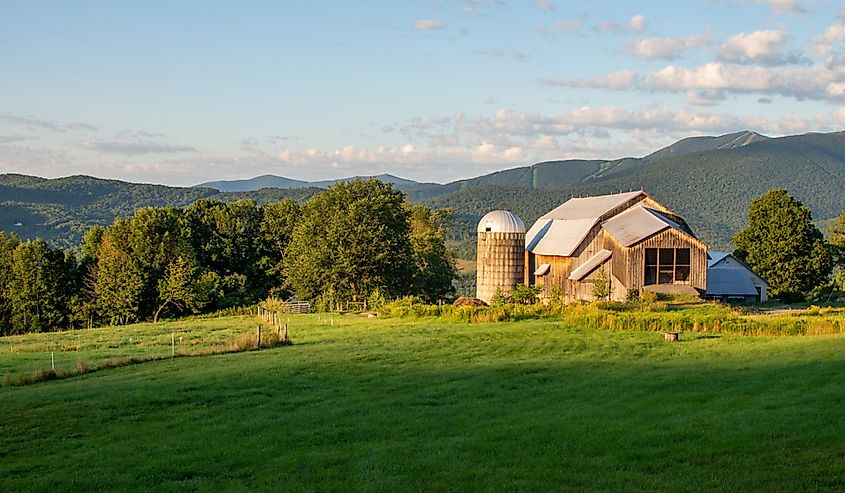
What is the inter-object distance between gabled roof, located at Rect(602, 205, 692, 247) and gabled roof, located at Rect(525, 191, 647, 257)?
129 cm

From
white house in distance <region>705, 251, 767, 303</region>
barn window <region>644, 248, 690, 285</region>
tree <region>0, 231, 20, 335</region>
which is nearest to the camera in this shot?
barn window <region>644, 248, 690, 285</region>

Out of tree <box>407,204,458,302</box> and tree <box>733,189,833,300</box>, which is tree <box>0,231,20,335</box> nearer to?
tree <box>407,204,458,302</box>

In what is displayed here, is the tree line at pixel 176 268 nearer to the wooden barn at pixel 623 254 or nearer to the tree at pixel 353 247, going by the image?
the tree at pixel 353 247

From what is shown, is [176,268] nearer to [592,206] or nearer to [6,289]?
[6,289]

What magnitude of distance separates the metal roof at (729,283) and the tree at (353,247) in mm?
21931

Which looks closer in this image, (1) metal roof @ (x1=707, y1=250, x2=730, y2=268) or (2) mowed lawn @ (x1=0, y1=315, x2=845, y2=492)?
(2) mowed lawn @ (x1=0, y1=315, x2=845, y2=492)

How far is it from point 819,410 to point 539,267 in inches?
1832

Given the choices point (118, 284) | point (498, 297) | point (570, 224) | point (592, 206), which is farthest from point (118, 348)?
point (592, 206)

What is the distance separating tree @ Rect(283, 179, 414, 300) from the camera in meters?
60.4

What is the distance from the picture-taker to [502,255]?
59.7 meters

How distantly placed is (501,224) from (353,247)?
1096 cm

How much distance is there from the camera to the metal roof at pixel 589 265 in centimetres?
5331

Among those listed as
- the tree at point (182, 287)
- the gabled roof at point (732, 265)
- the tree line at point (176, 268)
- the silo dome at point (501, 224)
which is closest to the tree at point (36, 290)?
the tree line at point (176, 268)

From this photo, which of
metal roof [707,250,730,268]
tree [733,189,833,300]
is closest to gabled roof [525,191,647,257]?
metal roof [707,250,730,268]
